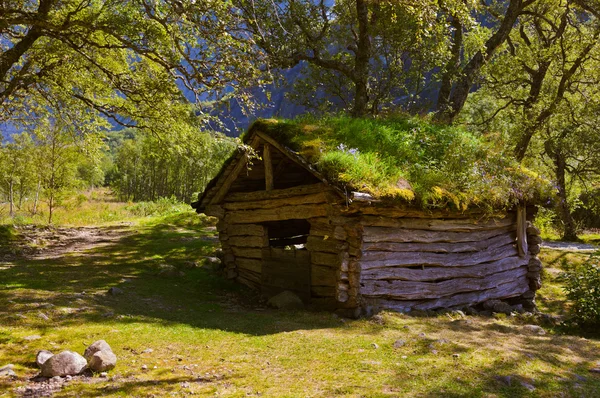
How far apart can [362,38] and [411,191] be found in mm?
7393

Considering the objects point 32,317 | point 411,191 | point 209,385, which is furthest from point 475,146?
point 32,317

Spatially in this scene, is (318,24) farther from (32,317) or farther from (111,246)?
(32,317)

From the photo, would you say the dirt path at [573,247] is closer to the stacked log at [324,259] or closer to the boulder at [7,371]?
the stacked log at [324,259]

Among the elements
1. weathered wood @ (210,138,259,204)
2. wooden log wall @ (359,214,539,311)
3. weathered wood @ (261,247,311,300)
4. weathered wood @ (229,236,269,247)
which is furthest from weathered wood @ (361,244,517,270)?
weathered wood @ (210,138,259,204)

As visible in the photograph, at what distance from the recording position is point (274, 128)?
9305 mm

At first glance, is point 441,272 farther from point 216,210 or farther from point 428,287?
point 216,210

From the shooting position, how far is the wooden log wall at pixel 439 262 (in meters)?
8.51

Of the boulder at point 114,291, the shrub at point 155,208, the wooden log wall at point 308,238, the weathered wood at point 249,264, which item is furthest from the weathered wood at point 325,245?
the shrub at point 155,208

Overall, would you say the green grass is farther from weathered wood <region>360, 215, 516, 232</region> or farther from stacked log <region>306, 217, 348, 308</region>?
weathered wood <region>360, 215, 516, 232</region>

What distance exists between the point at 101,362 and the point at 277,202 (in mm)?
5705

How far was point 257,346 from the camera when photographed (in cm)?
608

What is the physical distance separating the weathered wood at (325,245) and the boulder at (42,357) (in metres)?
4.80

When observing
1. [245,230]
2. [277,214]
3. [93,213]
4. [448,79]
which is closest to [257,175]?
[245,230]

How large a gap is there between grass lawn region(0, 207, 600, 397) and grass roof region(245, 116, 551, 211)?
2.27m
